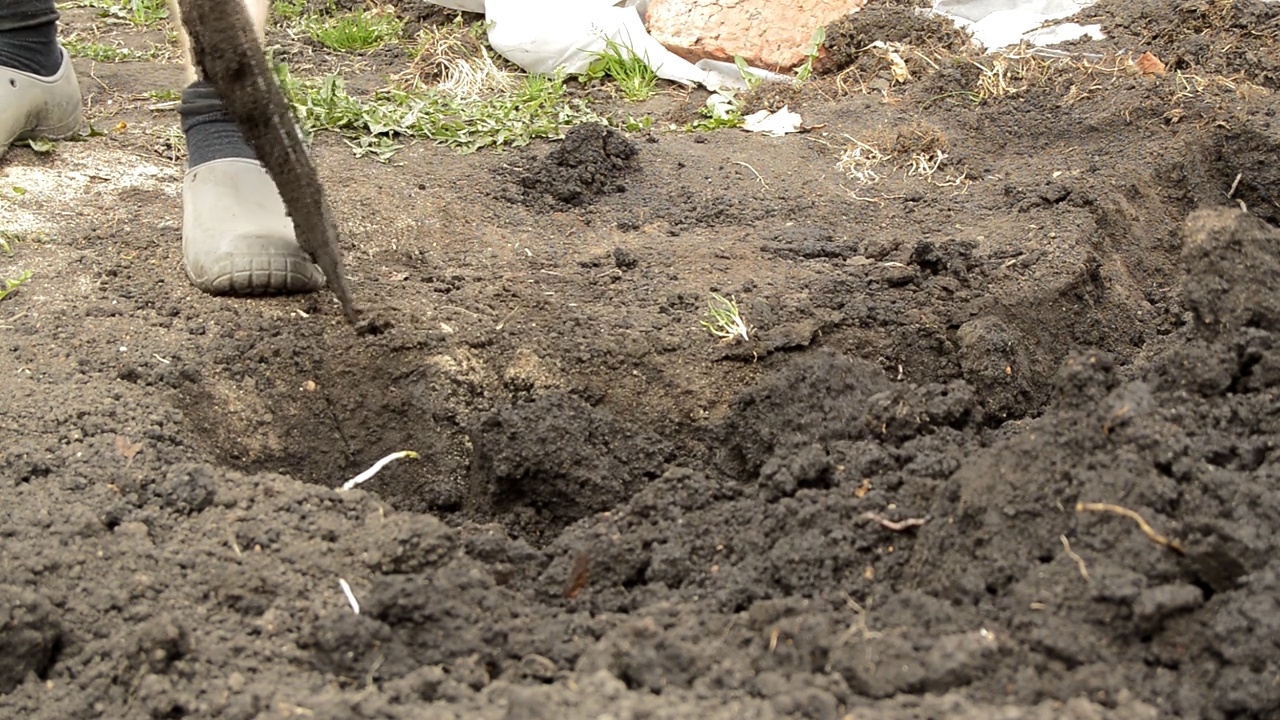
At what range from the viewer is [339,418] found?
233 cm

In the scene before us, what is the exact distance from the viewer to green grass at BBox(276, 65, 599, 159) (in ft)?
12.1

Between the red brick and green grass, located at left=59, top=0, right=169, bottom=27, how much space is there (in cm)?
249

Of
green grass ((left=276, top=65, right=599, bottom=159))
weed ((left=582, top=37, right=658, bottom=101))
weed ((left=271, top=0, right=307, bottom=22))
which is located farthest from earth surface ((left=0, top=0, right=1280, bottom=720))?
weed ((left=271, top=0, right=307, bottom=22))

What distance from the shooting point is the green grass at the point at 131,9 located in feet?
16.6

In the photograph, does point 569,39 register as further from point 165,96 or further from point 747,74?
point 165,96

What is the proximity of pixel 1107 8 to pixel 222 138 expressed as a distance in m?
3.58

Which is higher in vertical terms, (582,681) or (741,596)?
(582,681)

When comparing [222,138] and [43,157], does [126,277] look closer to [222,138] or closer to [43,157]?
[222,138]

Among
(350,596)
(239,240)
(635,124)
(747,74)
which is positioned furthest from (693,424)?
(747,74)

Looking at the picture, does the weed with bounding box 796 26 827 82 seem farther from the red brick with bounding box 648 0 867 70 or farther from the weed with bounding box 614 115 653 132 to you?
the weed with bounding box 614 115 653 132

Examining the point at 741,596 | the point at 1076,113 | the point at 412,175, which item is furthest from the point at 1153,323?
the point at 412,175

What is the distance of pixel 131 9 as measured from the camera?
16.9 ft

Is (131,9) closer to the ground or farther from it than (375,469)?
closer to the ground

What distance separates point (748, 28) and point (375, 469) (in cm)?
312
